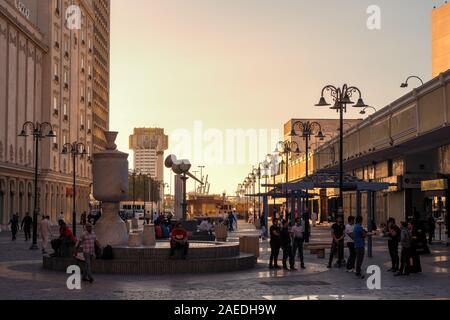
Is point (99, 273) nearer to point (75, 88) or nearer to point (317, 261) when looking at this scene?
point (317, 261)

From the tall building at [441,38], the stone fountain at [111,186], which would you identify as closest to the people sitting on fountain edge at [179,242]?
the stone fountain at [111,186]

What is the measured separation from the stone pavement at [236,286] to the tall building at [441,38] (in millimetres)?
111319

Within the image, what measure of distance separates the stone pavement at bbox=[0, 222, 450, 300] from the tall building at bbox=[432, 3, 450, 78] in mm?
111319

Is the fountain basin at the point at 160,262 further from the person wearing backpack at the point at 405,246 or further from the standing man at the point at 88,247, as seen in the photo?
the person wearing backpack at the point at 405,246

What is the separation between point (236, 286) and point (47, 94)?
6309 centimetres

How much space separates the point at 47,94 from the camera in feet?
253

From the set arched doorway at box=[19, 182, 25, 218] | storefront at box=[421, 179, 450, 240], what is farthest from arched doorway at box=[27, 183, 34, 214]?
storefront at box=[421, 179, 450, 240]

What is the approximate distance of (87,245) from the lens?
18.9 m

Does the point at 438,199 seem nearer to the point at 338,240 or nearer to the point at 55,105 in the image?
the point at 338,240

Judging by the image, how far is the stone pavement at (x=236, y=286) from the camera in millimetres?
16125

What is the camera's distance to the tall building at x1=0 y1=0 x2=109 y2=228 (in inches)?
2579

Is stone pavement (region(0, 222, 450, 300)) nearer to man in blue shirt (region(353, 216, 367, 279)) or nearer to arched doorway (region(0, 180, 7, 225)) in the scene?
man in blue shirt (region(353, 216, 367, 279))

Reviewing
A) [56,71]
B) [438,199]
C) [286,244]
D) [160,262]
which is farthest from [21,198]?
[160,262]
